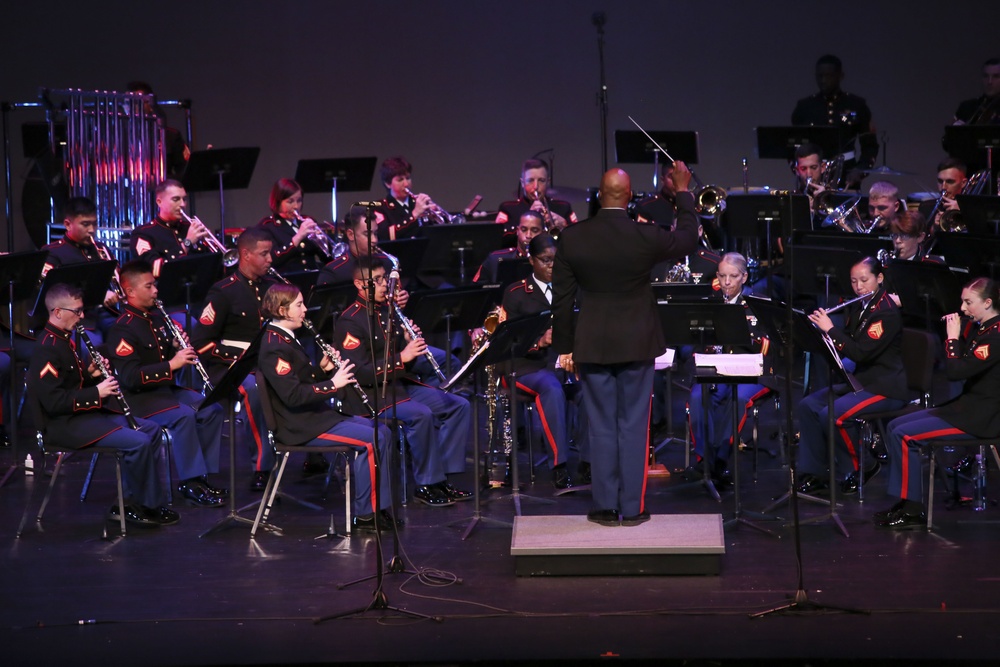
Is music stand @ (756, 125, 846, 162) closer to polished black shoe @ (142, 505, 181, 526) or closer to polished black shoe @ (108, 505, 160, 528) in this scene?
polished black shoe @ (142, 505, 181, 526)

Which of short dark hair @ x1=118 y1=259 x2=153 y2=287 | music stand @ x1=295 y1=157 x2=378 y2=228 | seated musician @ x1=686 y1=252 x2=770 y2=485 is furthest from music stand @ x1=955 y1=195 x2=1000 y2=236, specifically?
short dark hair @ x1=118 y1=259 x2=153 y2=287

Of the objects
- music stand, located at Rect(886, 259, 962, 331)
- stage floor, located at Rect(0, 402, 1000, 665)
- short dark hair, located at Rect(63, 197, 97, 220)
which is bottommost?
stage floor, located at Rect(0, 402, 1000, 665)

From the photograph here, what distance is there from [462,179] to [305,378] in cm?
558

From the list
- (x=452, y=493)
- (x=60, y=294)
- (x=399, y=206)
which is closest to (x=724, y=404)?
(x=452, y=493)

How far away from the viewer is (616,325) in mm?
6000

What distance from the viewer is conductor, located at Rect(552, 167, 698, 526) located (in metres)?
5.99

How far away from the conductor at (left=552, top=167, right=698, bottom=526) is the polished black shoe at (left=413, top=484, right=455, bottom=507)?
1.44m

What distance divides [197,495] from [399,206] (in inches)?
124

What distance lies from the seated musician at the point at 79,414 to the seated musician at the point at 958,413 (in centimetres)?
379

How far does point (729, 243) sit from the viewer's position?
10.3m

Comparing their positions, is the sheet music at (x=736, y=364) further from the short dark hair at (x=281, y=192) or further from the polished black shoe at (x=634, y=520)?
the short dark hair at (x=281, y=192)

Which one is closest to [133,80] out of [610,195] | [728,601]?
[610,195]

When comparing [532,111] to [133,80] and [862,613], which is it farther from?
[862,613]

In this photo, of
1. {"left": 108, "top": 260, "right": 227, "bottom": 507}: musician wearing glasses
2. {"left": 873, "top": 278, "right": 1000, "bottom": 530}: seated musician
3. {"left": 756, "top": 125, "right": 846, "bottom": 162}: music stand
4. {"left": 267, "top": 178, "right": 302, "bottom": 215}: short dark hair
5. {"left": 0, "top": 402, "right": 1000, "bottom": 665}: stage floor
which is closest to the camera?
{"left": 0, "top": 402, "right": 1000, "bottom": 665}: stage floor
